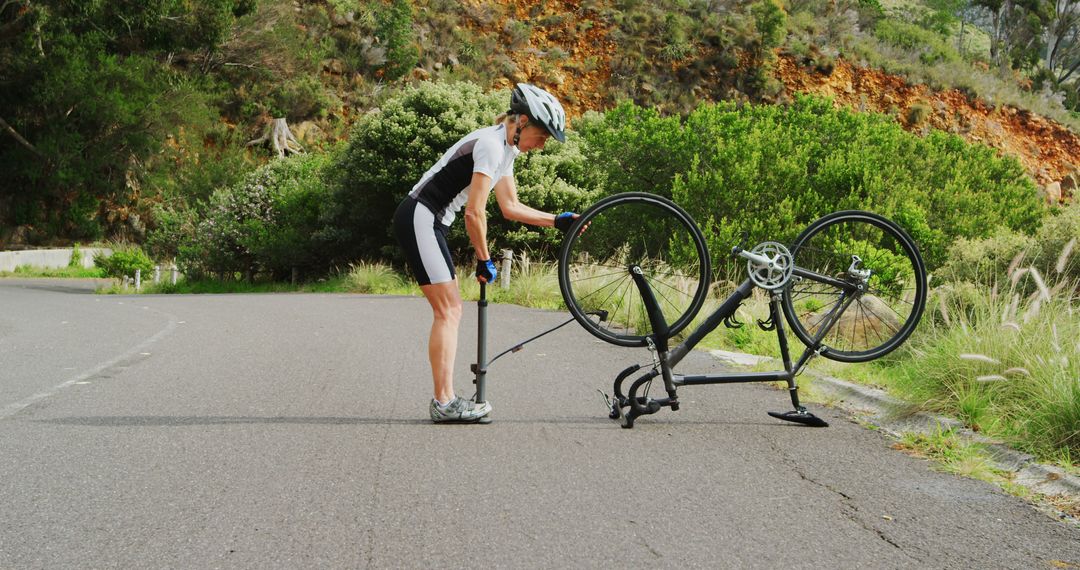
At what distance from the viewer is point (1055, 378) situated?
234 inches

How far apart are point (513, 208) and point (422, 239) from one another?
0.60m

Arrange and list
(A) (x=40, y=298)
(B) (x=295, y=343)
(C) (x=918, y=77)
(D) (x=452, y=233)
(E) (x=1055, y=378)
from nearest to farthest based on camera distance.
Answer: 1. (E) (x=1055, y=378)
2. (B) (x=295, y=343)
3. (A) (x=40, y=298)
4. (D) (x=452, y=233)
5. (C) (x=918, y=77)

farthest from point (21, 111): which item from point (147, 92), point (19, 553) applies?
point (19, 553)

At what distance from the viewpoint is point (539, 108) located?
20.1 feet

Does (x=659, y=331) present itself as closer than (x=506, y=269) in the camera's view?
Yes

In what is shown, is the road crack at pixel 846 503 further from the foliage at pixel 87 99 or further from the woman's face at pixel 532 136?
the foliage at pixel 87 99

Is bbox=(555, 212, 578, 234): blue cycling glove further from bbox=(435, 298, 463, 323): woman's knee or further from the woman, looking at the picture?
bbox=(435, 298, 463, 323): woman's knee

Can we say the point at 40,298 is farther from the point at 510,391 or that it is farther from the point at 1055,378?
the point at 1055,378

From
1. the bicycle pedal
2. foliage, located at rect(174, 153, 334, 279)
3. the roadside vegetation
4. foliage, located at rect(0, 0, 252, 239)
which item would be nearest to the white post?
the roadside vegetation

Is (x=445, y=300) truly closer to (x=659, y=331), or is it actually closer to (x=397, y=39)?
(x=659, y=331)

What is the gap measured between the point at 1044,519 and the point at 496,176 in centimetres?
348

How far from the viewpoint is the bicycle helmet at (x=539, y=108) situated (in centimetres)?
611

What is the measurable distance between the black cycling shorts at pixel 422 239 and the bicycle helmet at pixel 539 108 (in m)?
0.87

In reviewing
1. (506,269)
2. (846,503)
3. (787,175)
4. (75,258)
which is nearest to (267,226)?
(506,269)
